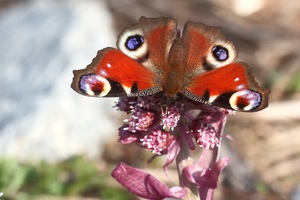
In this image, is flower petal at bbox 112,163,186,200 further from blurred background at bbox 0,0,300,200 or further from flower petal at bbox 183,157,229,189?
blurred background at bbox 0,0,300,200

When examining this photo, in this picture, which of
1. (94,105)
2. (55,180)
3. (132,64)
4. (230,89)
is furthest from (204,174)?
(94,105)

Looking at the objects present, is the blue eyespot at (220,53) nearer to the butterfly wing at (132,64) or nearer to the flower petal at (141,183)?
the butterfly wing at (132,64)

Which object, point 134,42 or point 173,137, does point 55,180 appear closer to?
point 173,137

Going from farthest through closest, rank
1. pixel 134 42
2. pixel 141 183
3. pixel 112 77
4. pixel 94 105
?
pixel 94 105
pixel 141 183
pixel 134 42
pixel 112 77

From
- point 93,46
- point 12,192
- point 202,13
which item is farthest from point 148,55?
point 202,13

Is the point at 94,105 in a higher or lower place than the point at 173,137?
higher

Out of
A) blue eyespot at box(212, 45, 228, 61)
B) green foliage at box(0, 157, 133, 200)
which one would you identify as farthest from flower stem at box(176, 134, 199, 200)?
green foliage at box(0, 157, 133, 200)

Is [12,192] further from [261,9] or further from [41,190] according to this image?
[261,9]
